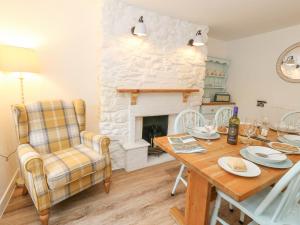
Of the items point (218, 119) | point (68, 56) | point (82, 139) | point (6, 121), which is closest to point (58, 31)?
point (68, 56)

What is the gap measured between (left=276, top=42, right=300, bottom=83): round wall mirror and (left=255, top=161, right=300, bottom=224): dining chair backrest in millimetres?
2505

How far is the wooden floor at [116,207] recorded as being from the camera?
5.09ft

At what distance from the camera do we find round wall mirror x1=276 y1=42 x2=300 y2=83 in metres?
2.72

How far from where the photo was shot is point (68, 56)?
2.25 m

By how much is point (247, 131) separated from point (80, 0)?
241 cm

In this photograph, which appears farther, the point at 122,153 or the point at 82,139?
the point at 122,153

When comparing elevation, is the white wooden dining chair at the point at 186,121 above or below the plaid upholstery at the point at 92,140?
above

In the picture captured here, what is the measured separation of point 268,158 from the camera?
1086mm

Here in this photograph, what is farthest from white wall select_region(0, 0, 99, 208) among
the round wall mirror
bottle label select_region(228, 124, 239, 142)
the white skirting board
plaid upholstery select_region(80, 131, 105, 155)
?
the round wall mirror

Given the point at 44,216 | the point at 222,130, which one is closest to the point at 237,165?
the point at 222,130

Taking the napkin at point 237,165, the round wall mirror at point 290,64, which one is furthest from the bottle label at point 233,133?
the round wall mirror at point 290,64

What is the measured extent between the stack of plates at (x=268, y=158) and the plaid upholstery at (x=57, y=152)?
4.25 feet

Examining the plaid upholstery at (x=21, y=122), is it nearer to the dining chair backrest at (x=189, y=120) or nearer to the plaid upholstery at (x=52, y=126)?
the plaid upholstery at (x=52, y=126)

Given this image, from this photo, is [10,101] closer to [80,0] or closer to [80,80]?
[80,80]
